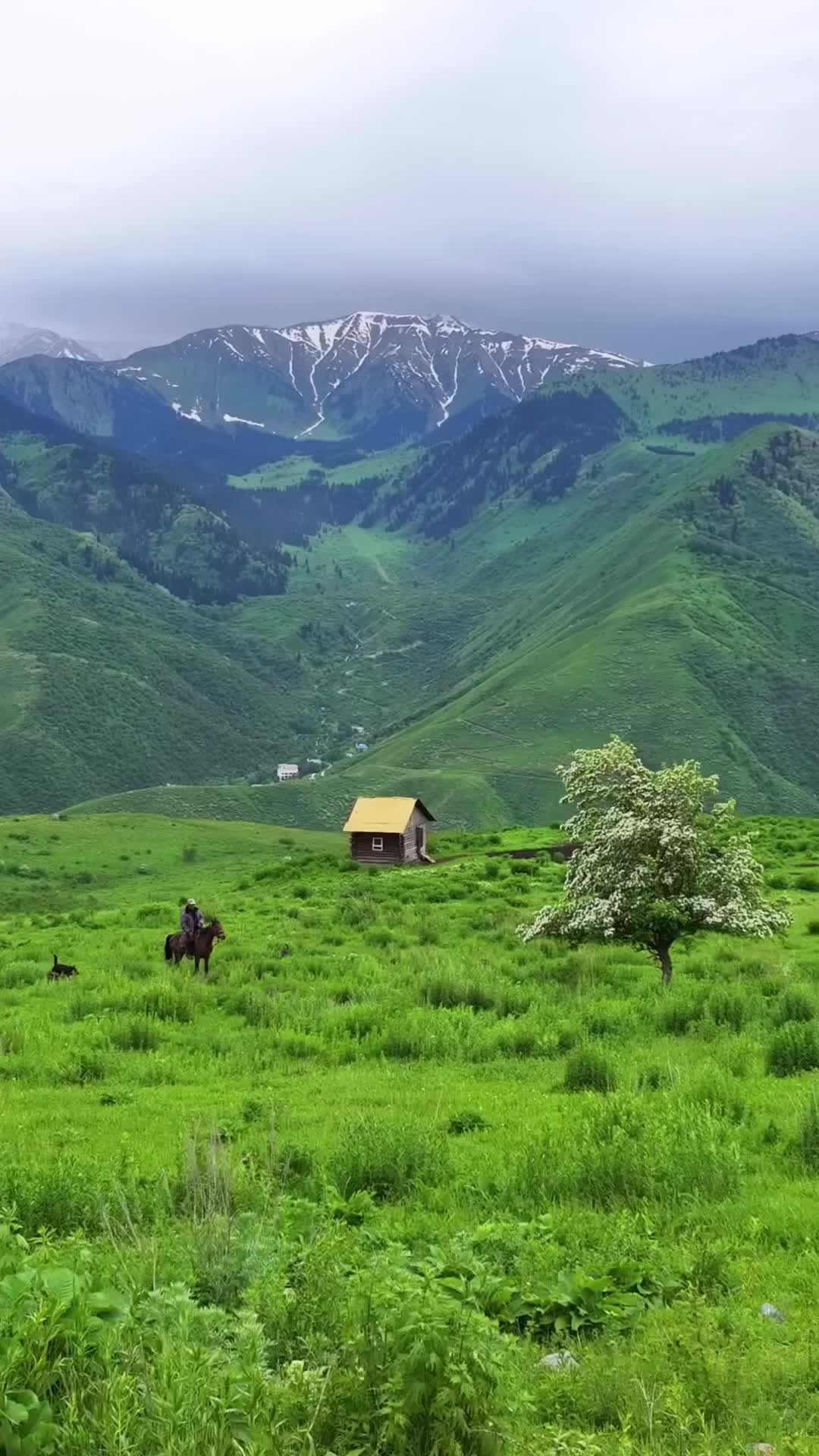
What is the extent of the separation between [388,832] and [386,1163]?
63426 mm

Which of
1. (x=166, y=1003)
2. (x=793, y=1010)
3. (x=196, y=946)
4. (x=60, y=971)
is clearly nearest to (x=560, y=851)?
(x=196, y=946)

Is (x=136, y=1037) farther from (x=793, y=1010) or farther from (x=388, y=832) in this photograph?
(x=388, y=832)

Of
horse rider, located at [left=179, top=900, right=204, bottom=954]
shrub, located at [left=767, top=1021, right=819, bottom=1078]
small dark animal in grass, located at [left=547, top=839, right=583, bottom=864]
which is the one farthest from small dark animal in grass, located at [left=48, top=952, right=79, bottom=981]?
small dark animal in grass, located at [left=547, top=839, right=583, bottom=864]

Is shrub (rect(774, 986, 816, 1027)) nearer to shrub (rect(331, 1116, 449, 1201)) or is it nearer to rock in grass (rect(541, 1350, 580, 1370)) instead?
shrub (rect(331, 1116, 449, 1201))

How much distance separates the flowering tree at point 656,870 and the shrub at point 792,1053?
7.13 m

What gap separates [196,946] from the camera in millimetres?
24750

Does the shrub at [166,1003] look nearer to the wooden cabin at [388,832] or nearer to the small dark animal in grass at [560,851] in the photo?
the small dark animal in grass at [560,851]

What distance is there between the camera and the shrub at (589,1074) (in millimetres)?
13711

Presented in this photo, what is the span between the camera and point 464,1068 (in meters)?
15.6

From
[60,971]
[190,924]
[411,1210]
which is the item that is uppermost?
[411,1210]

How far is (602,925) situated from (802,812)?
172 m

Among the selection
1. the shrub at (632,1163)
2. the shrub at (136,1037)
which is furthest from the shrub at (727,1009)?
the shrub at (136,1037)

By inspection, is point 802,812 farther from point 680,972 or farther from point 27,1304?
point 27,1304

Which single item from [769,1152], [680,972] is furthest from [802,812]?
[769,1152]
